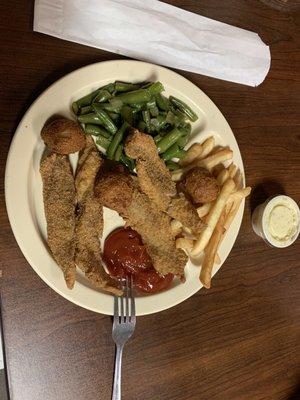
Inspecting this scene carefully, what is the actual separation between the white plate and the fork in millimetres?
31

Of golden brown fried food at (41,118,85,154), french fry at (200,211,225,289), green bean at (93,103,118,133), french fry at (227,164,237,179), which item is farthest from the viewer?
french fry at (227,164,237,179)

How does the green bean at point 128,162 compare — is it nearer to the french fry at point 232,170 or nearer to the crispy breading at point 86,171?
the crispy breading at point 86,171

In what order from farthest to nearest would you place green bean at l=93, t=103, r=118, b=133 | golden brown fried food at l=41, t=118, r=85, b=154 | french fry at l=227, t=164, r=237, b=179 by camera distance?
french fry at l=227, t=164, r=237, b=179, green bean at l=93, t=103, r=118, b=133, golden brown fried food at l=41, t=118, r=85, b=154

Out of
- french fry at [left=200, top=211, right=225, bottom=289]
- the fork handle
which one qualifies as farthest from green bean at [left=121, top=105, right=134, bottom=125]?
the fork handle

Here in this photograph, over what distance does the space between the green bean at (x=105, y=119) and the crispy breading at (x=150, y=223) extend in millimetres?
183

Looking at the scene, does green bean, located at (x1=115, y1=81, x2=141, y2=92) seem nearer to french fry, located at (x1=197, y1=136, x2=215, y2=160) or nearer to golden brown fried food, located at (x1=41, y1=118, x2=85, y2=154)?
golden brown fried food, located at (x1=41, y1=118, x2=85, y2=154)

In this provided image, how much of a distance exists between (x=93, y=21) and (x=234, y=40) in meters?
0.63

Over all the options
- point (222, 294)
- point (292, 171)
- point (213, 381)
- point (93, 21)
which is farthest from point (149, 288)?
point (93, 21)

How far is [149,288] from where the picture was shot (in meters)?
1.94

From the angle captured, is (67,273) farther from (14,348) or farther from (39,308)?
(14,348)

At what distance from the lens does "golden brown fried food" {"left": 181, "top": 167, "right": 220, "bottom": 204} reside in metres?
1.86

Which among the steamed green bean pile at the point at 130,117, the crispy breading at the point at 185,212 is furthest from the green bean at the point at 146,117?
the crispy breading at the point at 185,212

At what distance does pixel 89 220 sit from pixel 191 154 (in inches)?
20.1

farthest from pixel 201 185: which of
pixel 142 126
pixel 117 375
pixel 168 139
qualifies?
pixel 117 375
